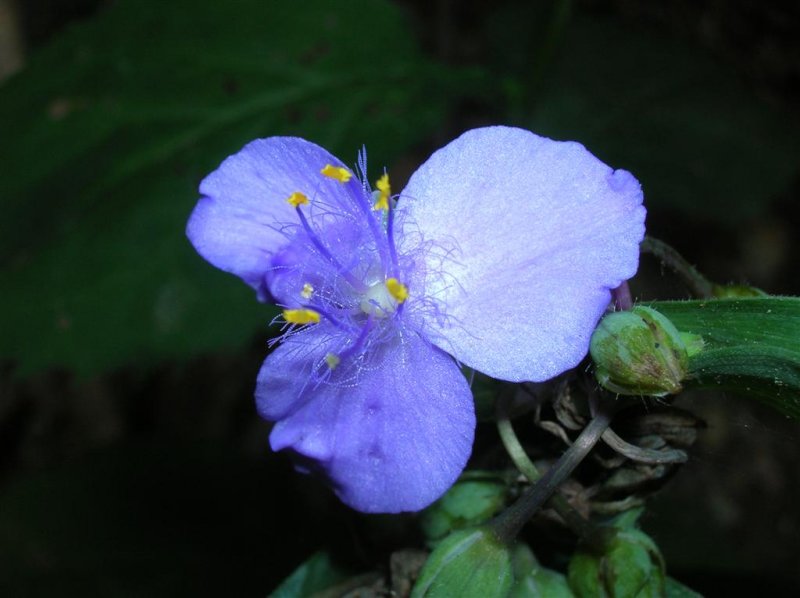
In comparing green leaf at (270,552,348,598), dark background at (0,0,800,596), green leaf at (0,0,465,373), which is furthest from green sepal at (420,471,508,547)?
green leaf at (0,0,465,373)

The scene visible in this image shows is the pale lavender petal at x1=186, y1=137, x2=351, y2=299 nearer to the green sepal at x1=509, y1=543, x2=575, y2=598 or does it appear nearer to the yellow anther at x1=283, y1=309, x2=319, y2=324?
the yellow anther at x1=283, y1=309, x2=319, y2=324

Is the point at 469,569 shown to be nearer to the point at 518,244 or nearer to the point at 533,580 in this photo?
the point at 533,580

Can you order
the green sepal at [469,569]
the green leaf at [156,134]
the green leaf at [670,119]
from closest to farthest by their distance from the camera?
1. the green sepal at [469,569]
2. the green leaf at [156,134]
3. the green leaf at [670,119]

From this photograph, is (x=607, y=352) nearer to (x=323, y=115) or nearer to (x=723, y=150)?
(x=323, y=115)

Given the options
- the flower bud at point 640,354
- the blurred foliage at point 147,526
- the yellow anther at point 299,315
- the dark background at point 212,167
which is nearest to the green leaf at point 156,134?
the dark background at point 212,167

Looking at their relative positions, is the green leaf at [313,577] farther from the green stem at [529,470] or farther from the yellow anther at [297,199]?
the yellow anther at [297,199]

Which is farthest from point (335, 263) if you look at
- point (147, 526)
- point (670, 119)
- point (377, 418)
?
point (670, 119)
